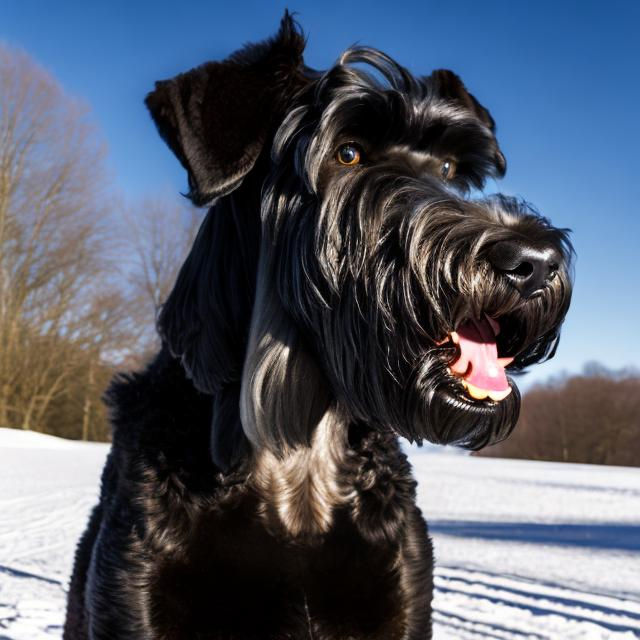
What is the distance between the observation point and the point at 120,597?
1.92m

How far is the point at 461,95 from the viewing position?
2.31 metres

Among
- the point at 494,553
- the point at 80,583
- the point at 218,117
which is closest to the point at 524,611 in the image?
the point at 494,553

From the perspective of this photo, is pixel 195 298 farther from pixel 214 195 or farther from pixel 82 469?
pixel 82 469

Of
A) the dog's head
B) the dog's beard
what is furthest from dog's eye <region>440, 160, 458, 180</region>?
the dog's beard

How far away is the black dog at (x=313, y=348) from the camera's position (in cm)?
177

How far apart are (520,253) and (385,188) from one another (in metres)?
0.39

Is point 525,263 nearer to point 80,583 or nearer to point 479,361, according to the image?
point 479,361

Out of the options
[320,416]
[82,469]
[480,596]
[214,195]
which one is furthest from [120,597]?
[82,469]

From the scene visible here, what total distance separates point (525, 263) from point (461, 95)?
887 mm

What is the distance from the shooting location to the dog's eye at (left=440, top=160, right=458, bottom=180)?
2.06m

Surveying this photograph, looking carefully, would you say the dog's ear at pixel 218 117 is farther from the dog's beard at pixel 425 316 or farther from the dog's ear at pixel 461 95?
the dog's ear at pixel 461 95

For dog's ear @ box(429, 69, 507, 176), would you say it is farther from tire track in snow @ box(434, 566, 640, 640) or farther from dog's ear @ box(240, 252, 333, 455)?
tire track in snow @ box(434, 566, 640, 640)

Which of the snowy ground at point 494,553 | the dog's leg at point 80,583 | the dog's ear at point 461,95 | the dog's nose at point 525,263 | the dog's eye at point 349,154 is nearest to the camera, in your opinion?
the dog's nose at point 525,263

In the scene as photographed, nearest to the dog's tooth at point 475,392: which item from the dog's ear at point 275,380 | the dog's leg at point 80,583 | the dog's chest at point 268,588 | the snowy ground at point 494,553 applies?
the dog's ear at point 275,380
